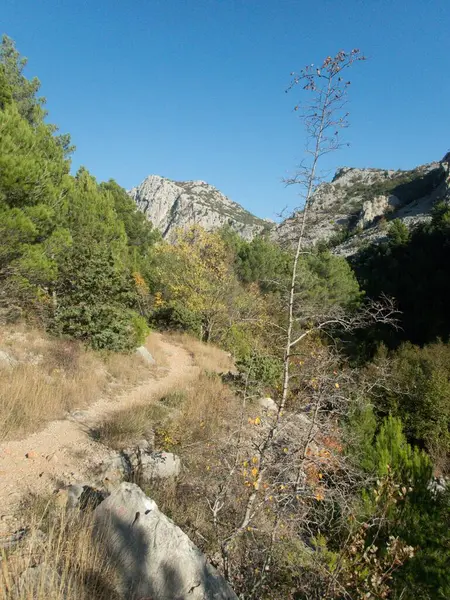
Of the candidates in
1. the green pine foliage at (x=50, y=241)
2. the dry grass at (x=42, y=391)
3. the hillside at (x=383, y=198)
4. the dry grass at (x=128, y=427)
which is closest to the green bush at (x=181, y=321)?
the green pine foliage at (x=50, y=241)

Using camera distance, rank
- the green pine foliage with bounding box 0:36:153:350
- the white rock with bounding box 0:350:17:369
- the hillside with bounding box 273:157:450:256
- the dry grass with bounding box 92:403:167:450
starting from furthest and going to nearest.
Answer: the hillside with bounding box 273:157:450:256
the green pine foliage with bounding box 0:36:153:350
the white rock with bounding box 0:350:17:369
the dry grass with bounding box 92:403:167:450

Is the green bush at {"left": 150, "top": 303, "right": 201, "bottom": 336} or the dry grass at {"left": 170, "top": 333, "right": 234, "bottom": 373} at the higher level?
the green bush at {"left": 150, "top": 303, "right": 201, "bottom": 336}

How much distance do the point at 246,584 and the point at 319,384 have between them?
1.95 meters

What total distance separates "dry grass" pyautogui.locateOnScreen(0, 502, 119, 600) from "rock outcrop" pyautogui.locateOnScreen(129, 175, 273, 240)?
258 feet

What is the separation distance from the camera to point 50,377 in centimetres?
746

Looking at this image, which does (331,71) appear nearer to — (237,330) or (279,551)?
(279,551)

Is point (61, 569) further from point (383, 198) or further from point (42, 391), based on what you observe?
point (383, 198)

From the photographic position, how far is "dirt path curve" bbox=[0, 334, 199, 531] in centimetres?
390

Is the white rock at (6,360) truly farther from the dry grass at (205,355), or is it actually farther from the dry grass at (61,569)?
the dry grass at (205,355)

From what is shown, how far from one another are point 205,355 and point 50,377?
25.5 feet

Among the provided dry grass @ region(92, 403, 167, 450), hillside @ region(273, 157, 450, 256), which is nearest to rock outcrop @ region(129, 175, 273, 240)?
hillside @ region(273, 157, 450, 256)

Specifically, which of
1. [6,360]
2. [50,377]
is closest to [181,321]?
[50,377]

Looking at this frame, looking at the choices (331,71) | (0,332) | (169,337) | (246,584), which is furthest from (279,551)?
(169,337)

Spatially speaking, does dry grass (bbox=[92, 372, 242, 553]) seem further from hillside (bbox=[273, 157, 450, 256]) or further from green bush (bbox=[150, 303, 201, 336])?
hillside (bbox=[273, 157, 450, 256])
